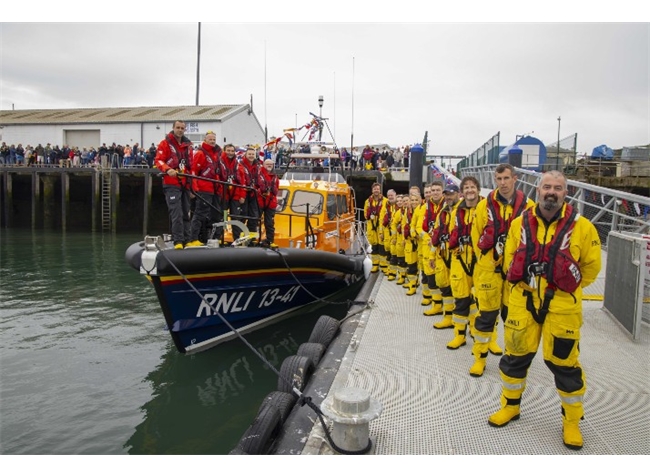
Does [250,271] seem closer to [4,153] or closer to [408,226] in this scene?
[408,226]

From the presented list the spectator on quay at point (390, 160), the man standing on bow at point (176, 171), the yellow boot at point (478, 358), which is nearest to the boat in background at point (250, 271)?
the man standing on bow at point (176, 171)

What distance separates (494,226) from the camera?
3.72 metres

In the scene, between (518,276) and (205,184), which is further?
(205,184)

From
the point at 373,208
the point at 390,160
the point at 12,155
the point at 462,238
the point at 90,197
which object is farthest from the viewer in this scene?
the point at 12,155

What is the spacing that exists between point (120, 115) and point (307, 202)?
22.3m

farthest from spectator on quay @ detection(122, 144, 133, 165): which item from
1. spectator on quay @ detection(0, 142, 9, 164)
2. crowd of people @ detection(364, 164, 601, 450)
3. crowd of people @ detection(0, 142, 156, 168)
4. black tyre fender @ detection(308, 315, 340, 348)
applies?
crowd of people @ detection(364, 164, 601, 450)

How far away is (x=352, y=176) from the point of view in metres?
19.0

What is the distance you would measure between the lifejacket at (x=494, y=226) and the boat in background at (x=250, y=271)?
6.81ft

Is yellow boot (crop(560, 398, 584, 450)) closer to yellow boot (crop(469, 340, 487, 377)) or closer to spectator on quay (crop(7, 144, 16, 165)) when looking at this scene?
yellow boot (crop(469, 340, 487, 377))

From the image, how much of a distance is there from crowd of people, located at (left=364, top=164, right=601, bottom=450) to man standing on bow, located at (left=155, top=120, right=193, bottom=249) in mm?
2756

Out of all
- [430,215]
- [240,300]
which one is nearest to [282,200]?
[240,300]

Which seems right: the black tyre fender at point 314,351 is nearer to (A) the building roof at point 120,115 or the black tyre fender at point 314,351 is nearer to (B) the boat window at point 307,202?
(B) the boat window at point 307,202

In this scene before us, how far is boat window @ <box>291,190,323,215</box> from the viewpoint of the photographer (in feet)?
27.4

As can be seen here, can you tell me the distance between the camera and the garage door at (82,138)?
26016 millimetres
